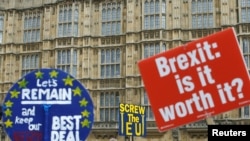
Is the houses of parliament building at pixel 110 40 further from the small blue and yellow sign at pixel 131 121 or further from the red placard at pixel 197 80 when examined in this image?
the red placard at pixel 197 80

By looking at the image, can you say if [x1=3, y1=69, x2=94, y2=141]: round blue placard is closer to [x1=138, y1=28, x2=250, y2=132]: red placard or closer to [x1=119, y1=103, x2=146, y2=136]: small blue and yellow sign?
[x1=138, y1=28, x2=250, y2=132]: red placard

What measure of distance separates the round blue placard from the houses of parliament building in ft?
86.8

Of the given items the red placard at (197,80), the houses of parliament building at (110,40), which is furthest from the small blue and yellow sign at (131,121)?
the red placard at (197,80)

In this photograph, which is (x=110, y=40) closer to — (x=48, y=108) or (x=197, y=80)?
(x=48, y=108)

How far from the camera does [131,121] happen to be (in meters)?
23.5

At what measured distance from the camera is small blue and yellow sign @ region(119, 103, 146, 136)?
74.4 feet

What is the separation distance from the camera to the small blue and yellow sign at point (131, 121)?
74.4 feet

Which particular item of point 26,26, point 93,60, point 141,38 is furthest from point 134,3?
point 26,26

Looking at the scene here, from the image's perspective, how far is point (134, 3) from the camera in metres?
34.1

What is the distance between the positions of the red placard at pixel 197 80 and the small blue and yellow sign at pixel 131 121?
1876cm

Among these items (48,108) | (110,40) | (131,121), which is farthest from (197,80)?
(110,40)

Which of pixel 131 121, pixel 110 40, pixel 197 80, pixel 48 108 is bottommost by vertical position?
A: pixel 48 108

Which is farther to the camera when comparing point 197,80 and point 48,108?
point 48,108

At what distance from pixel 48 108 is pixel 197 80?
136 centimetres
